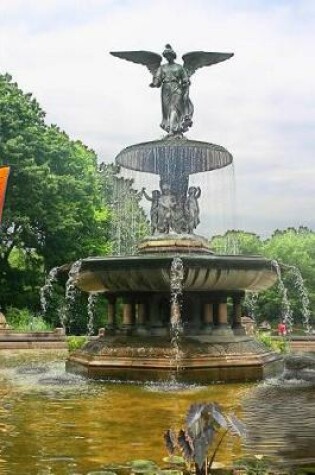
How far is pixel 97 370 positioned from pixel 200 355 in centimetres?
165

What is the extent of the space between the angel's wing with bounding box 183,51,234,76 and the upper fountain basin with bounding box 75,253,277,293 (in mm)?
5864

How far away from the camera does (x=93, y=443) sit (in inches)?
204

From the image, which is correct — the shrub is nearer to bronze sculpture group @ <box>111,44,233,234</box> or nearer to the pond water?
bronze sculpture group @ <box>111,44,233,234</box>

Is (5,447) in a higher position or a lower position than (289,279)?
lower

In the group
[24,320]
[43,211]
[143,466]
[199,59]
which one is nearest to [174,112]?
[199,59]

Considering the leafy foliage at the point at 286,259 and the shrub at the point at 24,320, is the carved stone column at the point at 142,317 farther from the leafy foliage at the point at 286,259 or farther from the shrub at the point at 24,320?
the leafy foliage at the point at 286,259

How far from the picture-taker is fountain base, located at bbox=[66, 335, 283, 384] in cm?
979

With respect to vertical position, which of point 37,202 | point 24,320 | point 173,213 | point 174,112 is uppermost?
point 37,202

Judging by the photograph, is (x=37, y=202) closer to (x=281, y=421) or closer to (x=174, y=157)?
(x=174, y=157)

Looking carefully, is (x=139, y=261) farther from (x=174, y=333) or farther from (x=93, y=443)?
(x=93, y=443)

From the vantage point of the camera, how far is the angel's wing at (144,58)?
1439 centimetres

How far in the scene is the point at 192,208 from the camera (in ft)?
47.2

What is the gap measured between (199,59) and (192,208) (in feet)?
11.3

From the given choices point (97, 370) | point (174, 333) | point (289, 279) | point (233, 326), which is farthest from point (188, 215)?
point (289, 279)
